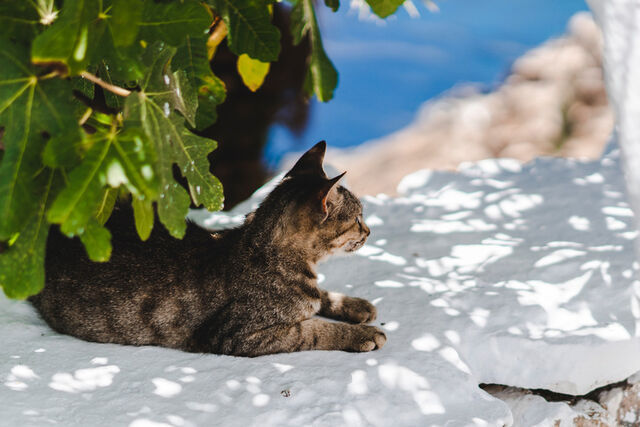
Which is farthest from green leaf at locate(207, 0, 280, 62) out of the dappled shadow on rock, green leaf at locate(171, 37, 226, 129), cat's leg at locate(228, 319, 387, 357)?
the dappled shadow on rock

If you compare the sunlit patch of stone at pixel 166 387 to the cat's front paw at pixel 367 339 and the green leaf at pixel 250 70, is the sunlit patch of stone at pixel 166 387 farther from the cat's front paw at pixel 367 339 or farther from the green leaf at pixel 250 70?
the green leaf at pixel 250 70

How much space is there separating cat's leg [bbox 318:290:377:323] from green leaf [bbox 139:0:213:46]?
4.67 feet

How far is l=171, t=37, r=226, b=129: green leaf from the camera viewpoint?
2279 millimetres

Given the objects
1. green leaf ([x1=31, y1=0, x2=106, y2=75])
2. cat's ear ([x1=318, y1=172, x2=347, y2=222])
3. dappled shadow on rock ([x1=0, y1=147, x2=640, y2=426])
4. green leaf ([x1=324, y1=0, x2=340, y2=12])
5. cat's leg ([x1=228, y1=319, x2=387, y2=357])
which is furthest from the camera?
green leaf ([x1=324, y1=0, x2=340, y2=12])

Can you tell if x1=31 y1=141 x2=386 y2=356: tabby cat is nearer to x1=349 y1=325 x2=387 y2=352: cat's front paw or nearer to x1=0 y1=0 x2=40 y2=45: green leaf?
x1=349 y1=325 x2=387 y2=352: cat's front paw

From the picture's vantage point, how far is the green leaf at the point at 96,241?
1602 millimetres

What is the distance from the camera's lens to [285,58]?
6.14 m

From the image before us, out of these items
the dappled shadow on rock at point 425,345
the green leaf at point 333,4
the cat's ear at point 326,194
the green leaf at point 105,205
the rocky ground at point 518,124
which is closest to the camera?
the green leaf at point 105,205

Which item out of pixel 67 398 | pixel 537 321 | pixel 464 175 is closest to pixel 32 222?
pixel 67 398

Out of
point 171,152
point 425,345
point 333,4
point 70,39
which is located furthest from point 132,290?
point 333,4

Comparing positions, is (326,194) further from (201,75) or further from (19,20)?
(19,20)

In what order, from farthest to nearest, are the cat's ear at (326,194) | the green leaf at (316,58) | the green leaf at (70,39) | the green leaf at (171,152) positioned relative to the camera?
the green leaf at (316,58) < the cat's ear at (326,194) < the green leaf at (171,152) < the green leaf at (70,39)

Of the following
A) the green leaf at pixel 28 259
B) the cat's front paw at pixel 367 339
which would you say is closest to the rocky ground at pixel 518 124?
the cat's front paw at pixel 367 339

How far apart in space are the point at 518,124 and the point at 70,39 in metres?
7.43
